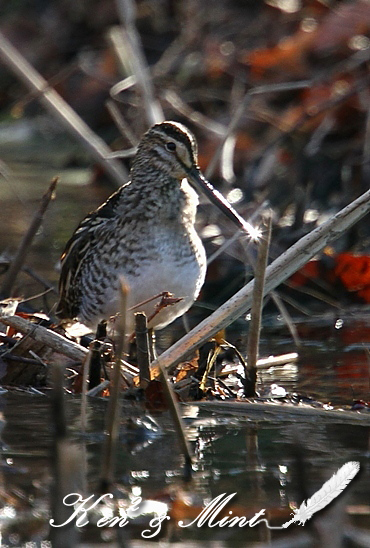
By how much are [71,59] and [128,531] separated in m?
9.15

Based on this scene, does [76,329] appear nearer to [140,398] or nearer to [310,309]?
[140,398]

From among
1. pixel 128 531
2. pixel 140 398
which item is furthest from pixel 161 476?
pixel 140 398

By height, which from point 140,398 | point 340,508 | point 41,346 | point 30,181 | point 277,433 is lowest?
point 340,508

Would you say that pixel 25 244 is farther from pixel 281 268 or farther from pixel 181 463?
pixel 181 463

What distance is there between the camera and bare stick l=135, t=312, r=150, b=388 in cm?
361

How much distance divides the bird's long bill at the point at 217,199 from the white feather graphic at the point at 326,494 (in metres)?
1.18

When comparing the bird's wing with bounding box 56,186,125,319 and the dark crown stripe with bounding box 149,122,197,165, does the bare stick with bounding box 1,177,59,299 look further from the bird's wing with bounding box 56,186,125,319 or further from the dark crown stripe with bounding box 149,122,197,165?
the dark crown stripe with bounding box 149,122,197,165

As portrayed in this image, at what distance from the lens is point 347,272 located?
5555 mm

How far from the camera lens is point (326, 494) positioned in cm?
274

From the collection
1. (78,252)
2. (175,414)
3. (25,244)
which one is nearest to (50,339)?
(78,252)

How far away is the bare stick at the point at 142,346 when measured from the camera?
361cm

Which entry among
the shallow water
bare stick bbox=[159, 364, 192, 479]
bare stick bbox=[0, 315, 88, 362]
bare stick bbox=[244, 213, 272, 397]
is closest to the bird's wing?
bare stick bbox=[0, 315, 88, 362]

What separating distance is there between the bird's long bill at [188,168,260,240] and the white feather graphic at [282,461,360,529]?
1183 mm

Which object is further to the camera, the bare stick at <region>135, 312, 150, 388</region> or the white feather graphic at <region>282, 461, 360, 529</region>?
the bare stick at <region>135, 312, 150, 388</region>
